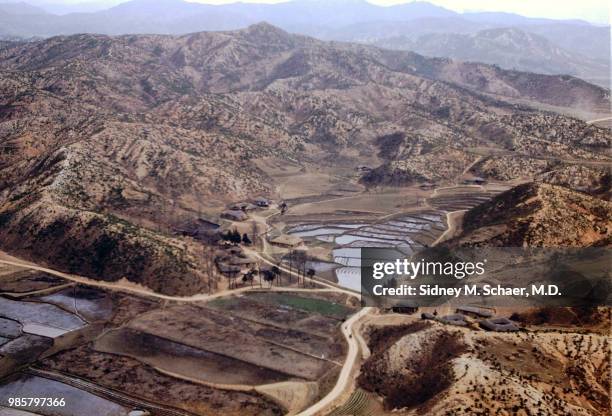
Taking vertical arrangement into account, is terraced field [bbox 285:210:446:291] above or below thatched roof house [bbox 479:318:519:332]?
below

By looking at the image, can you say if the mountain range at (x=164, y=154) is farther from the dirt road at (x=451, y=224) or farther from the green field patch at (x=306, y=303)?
the dirt road at (x=451, y=224)

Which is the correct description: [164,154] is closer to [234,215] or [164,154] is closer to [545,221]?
[234,215]

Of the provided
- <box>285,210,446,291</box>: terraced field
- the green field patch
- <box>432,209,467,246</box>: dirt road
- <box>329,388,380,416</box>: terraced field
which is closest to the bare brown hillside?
<box>432,209,467,246</box>: dirt road

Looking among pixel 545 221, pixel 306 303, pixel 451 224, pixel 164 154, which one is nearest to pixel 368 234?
pixel 451 224

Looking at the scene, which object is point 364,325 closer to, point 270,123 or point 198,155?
point 198,155

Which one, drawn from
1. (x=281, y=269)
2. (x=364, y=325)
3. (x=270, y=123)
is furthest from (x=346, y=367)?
(x=270, y=123)

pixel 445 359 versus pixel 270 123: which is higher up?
pixel 270 123

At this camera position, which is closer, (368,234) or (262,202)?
(368,234)

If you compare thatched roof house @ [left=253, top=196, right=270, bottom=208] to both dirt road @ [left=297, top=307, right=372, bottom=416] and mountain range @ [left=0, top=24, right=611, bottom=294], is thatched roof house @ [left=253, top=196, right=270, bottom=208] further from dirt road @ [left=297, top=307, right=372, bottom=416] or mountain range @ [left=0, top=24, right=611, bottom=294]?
dirt road @ [left=297, top=307, right=372, bottom=416]

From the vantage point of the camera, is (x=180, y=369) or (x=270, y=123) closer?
(x=180, y=369)

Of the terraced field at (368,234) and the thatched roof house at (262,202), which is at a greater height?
the thatched roof house at (262,202)

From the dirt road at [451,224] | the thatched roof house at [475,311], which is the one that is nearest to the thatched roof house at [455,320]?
the thatched roof house at [475,311]
